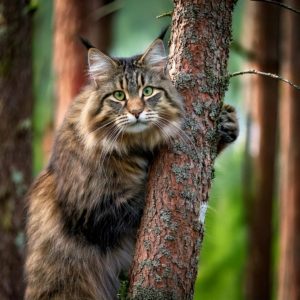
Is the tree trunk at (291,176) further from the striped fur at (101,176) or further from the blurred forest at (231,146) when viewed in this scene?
the striped fur at (101,176)

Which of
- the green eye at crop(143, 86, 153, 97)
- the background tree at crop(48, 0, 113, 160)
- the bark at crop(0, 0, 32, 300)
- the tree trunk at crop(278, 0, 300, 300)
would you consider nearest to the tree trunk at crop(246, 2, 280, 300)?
the tree trunk at crop(278, 0, 300, 300)

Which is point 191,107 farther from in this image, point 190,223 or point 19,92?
point 19,92

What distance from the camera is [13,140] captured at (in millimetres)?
6910

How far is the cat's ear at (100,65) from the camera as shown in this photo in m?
4.77

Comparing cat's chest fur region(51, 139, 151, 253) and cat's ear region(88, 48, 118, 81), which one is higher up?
cat's ear region(88, 48, 118, 81)

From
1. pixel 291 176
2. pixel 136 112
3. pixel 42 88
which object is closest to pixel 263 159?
pixel 291 176

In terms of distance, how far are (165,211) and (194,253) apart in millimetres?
307

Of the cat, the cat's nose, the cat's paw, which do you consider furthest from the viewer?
the cat's paw

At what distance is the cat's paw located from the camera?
4.92m

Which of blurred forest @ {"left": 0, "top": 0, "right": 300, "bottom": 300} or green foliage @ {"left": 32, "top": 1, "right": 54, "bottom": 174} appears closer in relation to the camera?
blurred forest @ {"left": 0, "top": 0, "right": 300, "bottom": 300}

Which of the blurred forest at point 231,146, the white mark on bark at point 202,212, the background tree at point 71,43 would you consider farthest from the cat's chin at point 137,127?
the background tree at point 71,43

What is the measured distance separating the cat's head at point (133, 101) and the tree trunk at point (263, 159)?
662 cm

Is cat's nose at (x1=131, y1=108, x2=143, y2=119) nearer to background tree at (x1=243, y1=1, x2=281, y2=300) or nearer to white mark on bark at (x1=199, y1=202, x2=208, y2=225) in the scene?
white mark on bark at (x1=199, y1=202, x2=208, y2=225)

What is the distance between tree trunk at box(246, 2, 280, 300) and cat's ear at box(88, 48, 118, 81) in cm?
663
